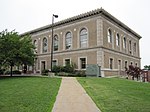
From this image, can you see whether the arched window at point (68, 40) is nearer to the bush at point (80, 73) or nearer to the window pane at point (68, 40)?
the window pane at point (68, 40)

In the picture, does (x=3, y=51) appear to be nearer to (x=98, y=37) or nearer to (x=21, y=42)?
(x=21, y=42)

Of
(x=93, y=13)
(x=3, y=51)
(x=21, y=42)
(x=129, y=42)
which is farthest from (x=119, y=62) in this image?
(x=3, y=51)

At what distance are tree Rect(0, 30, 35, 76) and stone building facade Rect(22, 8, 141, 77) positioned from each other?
8.40 metres

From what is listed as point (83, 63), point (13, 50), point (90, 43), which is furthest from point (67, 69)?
point (13, 50)

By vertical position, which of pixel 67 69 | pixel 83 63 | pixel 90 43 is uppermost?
pixel 90 43

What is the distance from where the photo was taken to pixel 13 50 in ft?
74.3

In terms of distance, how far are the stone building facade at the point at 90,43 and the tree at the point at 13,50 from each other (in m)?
8.40

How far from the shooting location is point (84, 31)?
29.5 meters

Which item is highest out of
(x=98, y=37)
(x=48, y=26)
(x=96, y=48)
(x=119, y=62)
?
(x=48, y=26)

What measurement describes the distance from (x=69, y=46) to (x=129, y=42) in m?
14.1

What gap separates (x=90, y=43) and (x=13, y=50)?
11.5 m

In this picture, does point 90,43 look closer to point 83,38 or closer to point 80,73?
point 83,38

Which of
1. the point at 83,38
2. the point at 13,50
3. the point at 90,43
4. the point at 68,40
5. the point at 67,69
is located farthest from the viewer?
the point at 68,40

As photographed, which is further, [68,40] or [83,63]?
[68,40]
